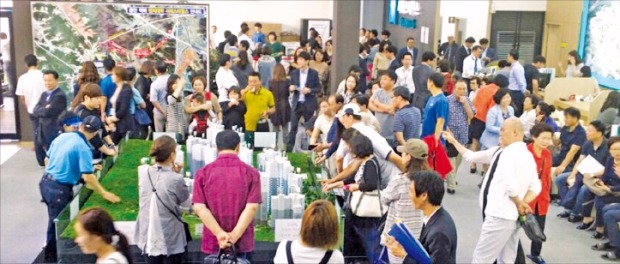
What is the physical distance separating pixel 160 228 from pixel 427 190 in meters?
1.82

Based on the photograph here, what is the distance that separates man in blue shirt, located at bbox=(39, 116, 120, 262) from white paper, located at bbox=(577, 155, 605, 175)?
4604 mm

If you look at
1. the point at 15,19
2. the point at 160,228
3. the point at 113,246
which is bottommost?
the point at 160,228

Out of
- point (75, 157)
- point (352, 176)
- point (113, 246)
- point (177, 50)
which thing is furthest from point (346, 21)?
point (113, 246)

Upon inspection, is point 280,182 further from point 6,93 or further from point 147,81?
point 6,93

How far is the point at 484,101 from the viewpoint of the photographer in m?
8.95

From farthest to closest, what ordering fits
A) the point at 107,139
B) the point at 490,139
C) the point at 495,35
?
the point at 495,35, the point at 490,139, the point at 107,139

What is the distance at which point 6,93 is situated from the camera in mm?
11359

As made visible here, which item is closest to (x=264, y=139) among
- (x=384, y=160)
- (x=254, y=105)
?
(x=254, y=105)

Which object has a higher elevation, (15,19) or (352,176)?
(15,19)

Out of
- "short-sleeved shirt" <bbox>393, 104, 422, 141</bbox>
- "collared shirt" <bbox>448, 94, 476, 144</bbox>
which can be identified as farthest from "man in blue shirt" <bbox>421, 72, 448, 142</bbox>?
"collared shirt" <bbox>448, 94, 476, 144</bbox>

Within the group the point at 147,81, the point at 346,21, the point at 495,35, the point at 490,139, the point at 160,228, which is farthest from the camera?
the point at 495,35

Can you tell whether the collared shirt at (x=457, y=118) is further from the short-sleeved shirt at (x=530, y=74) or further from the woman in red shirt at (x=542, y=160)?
the short-sleeved shirt at (x=530, y=74)

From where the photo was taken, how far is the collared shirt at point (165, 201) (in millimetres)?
4520

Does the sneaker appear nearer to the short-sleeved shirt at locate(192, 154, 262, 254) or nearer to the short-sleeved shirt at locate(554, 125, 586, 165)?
the short-sleeved shirt at locate(554, 125, 586, 165)
